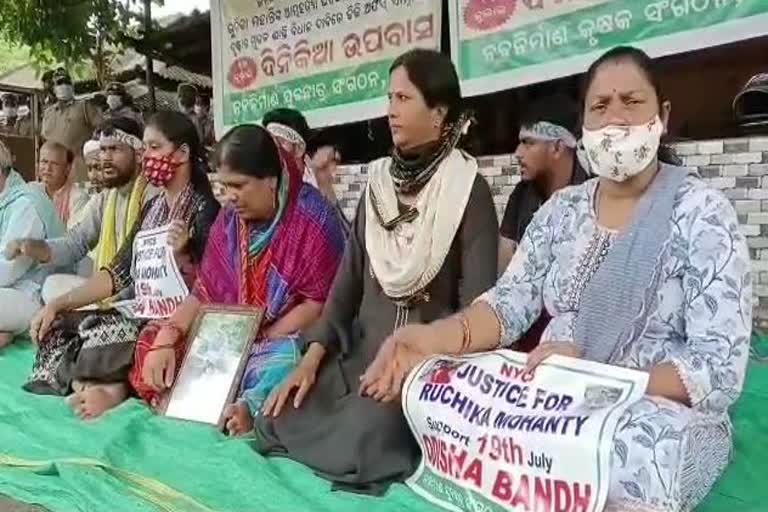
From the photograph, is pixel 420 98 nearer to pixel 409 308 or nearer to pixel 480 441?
pixel 409 308

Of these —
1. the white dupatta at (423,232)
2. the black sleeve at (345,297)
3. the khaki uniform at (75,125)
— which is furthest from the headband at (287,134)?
the khaki uniform at (75,125)

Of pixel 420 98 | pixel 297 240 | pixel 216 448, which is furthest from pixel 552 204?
pixel 216 448

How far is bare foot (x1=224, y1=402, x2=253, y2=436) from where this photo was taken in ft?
11.1

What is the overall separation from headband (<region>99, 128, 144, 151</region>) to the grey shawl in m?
2.84

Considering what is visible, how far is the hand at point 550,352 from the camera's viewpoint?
229 centimetres

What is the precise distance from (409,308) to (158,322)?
1.37m

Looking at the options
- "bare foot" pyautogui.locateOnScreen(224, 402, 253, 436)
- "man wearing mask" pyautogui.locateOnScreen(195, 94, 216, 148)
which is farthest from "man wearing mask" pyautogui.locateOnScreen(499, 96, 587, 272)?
"man wearing mask" pyautogui.locateOnScreen(195, 94, 216, 148)

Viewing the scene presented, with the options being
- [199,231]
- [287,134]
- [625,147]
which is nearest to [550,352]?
[625,147]

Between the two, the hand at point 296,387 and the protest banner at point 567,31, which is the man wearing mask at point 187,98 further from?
the hand at point 296,387

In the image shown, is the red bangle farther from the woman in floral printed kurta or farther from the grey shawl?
the grey shawl

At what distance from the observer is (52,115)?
8.07 metres

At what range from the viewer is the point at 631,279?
2.33m

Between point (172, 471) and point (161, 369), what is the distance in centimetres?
69

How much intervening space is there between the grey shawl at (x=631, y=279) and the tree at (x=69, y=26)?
303 inches
